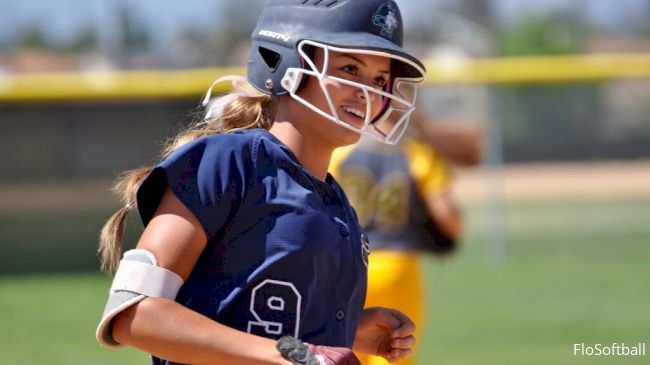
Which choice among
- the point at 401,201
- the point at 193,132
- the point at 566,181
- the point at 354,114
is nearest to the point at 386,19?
the point at 354,114

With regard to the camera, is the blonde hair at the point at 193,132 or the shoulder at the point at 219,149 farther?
the blonde hair at the point at 193,132

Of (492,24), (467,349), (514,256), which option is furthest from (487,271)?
(492,24)

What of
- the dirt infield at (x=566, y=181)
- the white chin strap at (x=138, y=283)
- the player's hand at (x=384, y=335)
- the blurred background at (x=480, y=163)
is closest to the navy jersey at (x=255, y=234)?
the white chin strap at (x=138, y=283)

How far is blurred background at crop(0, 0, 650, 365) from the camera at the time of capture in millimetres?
9469

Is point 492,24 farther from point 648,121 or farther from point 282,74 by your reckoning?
point 282,74

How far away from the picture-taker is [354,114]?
268 centimetres

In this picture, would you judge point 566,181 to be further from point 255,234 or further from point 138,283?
point 138,283

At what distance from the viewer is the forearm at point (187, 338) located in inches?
93.3

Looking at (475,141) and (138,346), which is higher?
(475,141)

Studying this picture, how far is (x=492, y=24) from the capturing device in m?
22.0

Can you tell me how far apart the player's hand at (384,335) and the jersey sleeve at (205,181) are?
636 millimetres

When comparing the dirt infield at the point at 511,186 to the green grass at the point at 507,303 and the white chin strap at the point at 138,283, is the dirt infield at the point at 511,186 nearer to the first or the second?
the green grass at the point at 507,303

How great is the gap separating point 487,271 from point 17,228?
5.90m

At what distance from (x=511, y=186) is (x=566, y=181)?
72.0 inches
